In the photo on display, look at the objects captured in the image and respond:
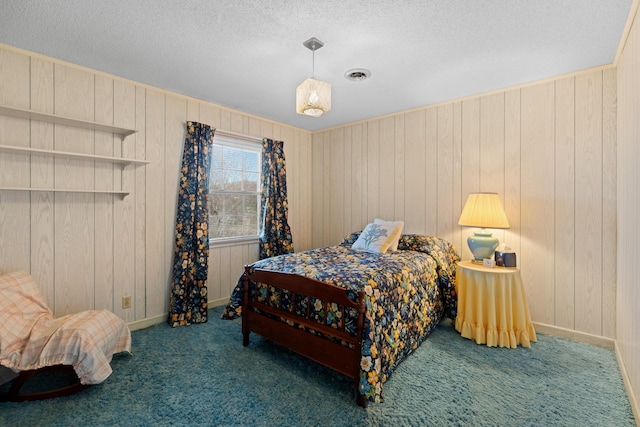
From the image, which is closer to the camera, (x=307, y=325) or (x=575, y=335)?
(x=307, y=325)

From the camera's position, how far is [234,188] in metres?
3.65

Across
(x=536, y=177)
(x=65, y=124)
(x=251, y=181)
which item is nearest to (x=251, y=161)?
(x=251, y=181)

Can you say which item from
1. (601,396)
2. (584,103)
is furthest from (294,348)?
(584,103)

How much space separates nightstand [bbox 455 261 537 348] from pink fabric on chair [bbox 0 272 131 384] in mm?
2766

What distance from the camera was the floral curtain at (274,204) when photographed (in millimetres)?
3801

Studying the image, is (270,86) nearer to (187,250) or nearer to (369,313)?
(187,250)

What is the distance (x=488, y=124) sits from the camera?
297cm

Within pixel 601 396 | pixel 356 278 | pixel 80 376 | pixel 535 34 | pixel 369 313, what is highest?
pixel 535 34

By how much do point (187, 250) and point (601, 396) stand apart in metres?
3.37

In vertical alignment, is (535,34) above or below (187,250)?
above

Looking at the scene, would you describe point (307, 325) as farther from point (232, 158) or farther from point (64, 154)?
point (232, 158)

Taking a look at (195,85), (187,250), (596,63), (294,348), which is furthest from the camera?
(187,250)

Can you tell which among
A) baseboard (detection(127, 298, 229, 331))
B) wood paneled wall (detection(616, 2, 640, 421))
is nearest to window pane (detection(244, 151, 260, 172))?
baseboard (detection(127, 298, 229, 331))

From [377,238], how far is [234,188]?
1.83 m
